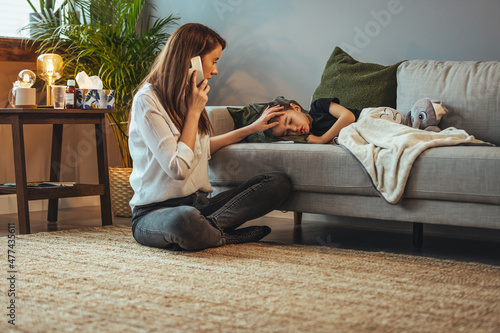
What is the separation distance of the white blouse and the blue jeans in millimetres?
42

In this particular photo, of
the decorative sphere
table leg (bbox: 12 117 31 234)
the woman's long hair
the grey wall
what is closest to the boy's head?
the woman's long hair

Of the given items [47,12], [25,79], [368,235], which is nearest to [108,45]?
[47,12]

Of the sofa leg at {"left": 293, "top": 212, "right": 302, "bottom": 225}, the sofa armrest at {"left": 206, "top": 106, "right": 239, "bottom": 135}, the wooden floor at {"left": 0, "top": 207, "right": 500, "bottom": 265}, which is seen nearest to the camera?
the wooden floor at {"left": 0, "top": 207, "right": 500, "bottom": 265}

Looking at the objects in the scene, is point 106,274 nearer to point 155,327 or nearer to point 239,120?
point 155,327

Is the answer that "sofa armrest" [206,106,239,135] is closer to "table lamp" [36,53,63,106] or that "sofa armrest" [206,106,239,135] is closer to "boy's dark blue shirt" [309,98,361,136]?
"boy's dark blue shirt" [309,98,361,136]

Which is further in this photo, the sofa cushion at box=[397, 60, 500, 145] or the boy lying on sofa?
the boy lying on sofa

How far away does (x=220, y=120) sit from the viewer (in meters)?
2.97

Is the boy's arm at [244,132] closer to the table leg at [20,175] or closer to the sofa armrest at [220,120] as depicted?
the sofa armrest at [220,120]

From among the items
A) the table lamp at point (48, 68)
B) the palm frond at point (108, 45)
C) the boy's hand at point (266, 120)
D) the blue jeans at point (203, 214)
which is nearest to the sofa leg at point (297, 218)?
the boy's hand at point (266, 120)

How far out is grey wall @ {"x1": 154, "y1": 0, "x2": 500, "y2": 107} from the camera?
297 cm

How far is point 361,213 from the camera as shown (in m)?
2.34

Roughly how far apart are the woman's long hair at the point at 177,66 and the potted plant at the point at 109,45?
1.23 metres

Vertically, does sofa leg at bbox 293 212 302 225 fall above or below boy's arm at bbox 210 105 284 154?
below

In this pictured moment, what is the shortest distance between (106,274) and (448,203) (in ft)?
3.68
